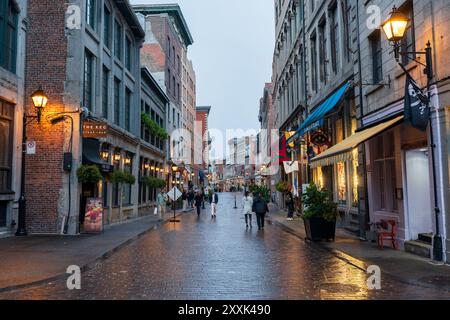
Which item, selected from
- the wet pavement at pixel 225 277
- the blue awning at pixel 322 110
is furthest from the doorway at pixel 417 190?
the blue awning at pixel 322 110

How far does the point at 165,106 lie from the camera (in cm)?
4122

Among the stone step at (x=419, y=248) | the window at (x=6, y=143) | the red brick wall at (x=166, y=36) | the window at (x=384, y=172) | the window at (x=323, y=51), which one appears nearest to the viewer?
the stone step at (x=419, y=248)

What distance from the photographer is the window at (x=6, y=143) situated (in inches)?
608

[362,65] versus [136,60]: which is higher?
[136,60]

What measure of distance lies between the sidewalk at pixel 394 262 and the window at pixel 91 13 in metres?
13.9

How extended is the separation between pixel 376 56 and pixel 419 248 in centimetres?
669

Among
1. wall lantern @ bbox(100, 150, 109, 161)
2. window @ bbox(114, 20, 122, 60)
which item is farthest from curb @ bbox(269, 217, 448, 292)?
window @ bbox(114, 20, 122, 60)

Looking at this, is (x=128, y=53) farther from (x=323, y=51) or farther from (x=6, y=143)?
(x=6, y=143)

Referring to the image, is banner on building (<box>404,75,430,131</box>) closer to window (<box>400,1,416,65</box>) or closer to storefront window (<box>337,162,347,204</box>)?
window (<box>400,1,416,65</box>)

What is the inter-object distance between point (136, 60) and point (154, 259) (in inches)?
777

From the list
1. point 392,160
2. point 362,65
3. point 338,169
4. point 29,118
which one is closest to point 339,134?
point 338,169

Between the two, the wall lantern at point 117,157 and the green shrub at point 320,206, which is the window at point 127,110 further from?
the green shrub at point 320,206

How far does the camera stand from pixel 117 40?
24609 millimetres
